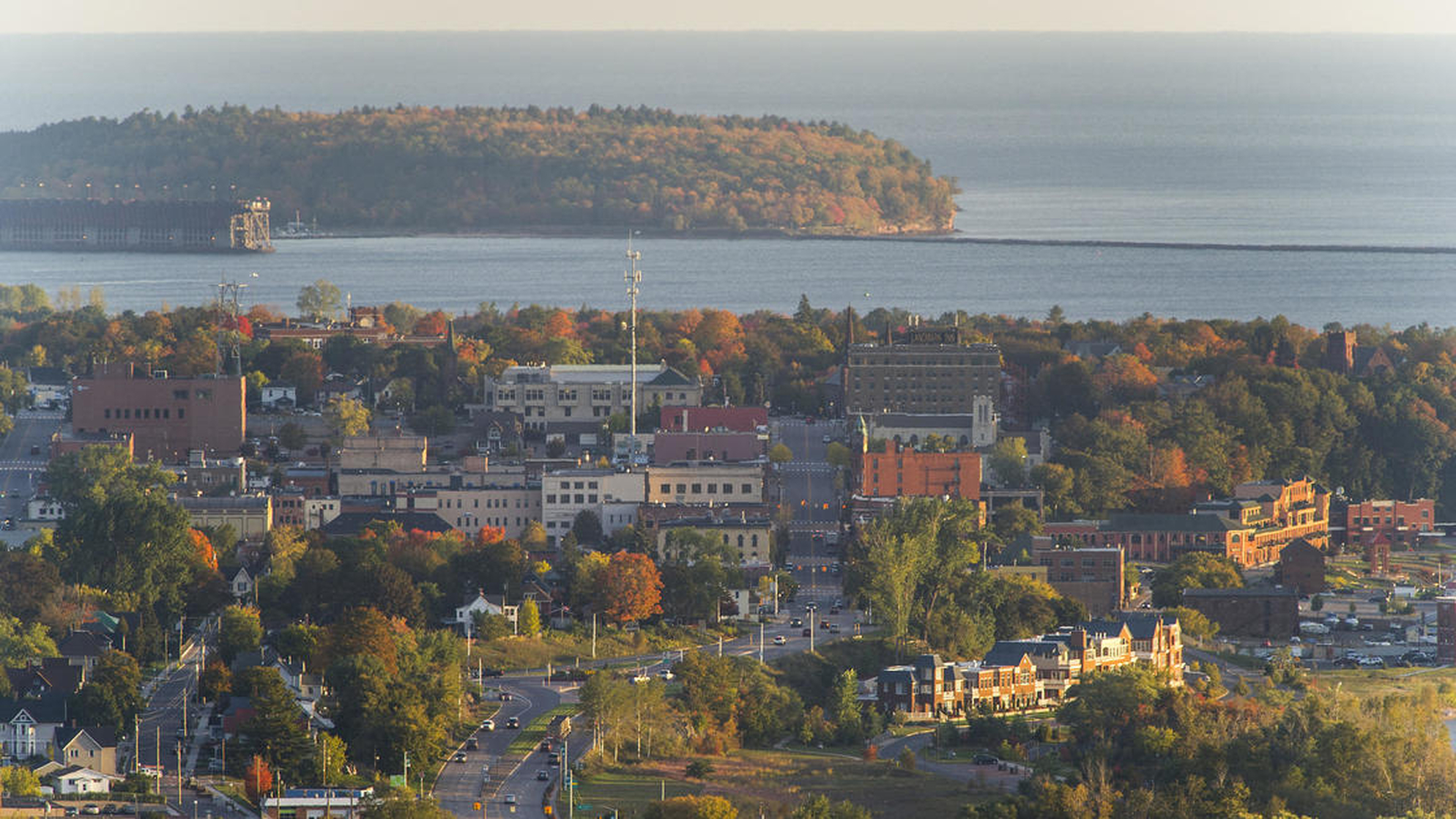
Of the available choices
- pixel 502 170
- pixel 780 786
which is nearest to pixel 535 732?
pixel 780 786

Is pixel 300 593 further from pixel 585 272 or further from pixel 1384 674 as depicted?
pixel 585 272

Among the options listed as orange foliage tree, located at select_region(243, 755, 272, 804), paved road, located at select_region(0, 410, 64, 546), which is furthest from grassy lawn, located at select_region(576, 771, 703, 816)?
paved road, located at select_region(0, 410, 64, 546)

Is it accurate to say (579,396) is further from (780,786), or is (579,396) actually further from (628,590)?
(780,786)

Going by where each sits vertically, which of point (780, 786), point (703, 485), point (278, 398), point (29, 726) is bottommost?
point (780, 786)

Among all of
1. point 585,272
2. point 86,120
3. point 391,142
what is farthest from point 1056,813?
point 86,120

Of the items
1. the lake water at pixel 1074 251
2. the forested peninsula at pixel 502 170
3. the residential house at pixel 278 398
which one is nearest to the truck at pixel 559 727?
the residential house at pixel 278 398

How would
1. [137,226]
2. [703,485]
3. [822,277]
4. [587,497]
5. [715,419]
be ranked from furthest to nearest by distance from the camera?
[137,226] → [822,277] → [715,419] → [703,485] → [587,497]

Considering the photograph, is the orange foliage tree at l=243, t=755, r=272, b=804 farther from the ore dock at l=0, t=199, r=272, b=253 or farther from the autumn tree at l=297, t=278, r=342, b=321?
the ore dock at l=0, t=199, r=272, b=253
